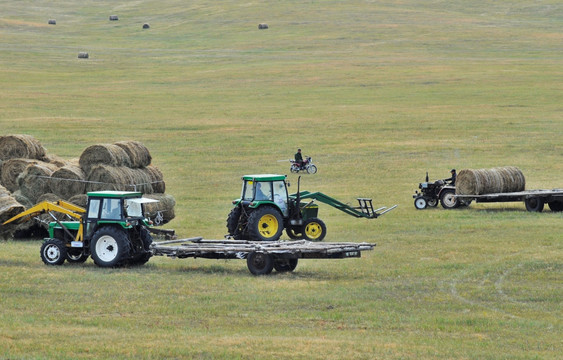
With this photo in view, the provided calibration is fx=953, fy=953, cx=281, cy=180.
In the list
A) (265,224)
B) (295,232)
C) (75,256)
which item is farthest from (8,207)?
(295,232)

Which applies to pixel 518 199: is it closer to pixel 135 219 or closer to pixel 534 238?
pixel 534 238

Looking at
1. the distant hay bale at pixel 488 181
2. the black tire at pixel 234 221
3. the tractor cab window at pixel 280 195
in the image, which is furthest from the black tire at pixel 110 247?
the distant hay bale at pixel 488 181

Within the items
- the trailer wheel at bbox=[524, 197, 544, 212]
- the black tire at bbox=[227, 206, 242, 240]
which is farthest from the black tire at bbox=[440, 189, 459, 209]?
the black tire at bbox=[227, 206, 242, 240]

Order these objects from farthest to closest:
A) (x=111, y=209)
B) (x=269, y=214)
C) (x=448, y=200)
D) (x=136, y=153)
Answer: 1. (x=448, y=200)
2. (x=136, y=153)
3. (x=269, y=214)
4. (x=111, y=209)

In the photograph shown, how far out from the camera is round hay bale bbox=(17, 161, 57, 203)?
2777 centimetres

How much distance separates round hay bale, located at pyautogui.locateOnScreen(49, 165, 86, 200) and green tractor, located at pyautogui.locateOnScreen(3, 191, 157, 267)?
4682 mm

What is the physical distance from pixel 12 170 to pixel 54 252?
23.9 ft

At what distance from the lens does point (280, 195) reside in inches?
1029

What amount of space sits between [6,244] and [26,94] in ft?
165

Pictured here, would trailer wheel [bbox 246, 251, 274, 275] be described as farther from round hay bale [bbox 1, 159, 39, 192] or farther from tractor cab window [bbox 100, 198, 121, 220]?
round hay bale [bbox 1, 159, 39, 192]

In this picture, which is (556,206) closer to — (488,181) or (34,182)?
(488,181)

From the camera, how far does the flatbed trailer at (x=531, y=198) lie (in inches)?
1259

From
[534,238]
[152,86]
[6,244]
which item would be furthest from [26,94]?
[534,238]

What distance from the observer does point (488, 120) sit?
193 ft
